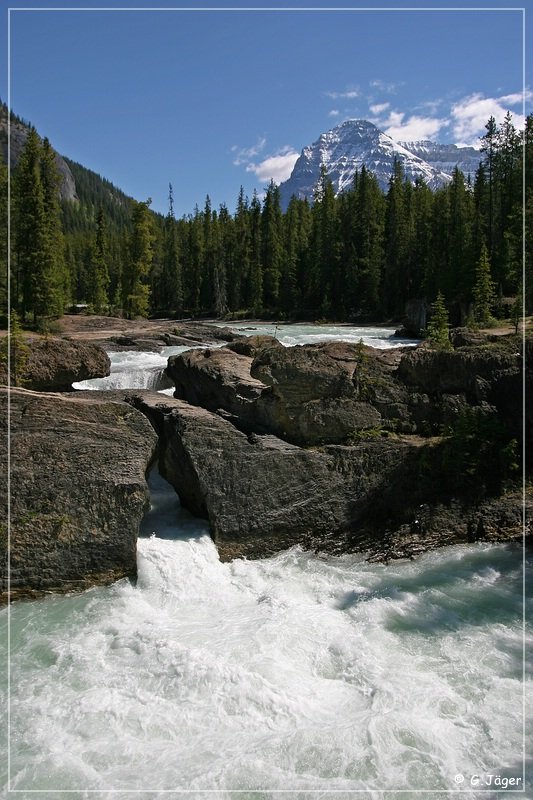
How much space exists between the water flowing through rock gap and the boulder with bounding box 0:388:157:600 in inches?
17.6

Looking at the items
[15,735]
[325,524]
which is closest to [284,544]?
[325,524]

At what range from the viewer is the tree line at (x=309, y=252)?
3856 cm

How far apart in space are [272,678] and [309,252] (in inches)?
2686

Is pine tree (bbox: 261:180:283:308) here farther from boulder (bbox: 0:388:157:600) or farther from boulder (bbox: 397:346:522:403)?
boulder (bbox: 0:388:157:600)

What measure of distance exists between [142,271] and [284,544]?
141 feet

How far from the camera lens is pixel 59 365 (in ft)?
49.7

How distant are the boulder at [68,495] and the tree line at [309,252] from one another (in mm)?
17895

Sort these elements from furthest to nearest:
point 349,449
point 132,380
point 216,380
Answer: point 132,380, point 216,380, point 349,449

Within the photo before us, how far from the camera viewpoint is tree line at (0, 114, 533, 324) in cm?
3856

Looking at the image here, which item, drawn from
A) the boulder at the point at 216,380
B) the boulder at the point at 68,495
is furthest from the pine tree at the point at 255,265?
the boulder at the point at 68,495

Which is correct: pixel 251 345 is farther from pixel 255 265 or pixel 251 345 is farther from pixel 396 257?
pixel 255 265

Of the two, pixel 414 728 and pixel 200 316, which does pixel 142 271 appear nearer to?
pixel 200 316

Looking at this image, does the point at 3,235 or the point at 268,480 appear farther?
the point at 3,235

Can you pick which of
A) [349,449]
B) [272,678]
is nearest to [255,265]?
[349,449]
